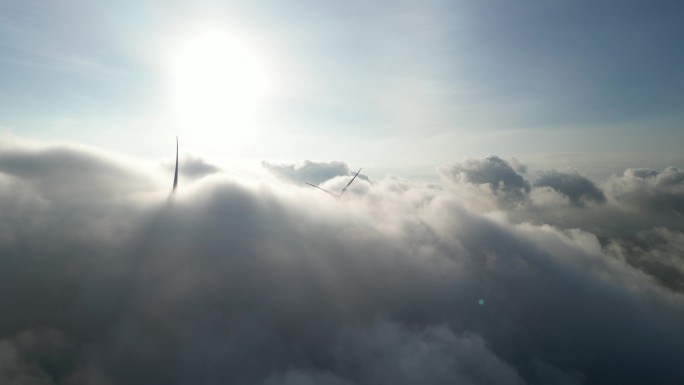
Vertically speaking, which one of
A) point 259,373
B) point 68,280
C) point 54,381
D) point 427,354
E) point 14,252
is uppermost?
point 14,252

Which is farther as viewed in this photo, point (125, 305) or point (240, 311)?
point (240, 311)

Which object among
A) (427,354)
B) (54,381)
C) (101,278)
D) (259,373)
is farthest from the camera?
(427,354)

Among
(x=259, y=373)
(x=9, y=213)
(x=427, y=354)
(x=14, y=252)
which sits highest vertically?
(x=9, y=213)

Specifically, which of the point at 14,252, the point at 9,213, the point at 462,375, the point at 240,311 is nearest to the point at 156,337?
the point at 240,311

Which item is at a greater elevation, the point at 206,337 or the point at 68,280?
the point at 68,280

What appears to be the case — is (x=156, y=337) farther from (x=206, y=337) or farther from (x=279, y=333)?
(x=279, y=333)

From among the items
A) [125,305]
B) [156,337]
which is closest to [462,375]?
[156,337]

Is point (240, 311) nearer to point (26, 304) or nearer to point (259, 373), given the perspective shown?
point (259, 373)

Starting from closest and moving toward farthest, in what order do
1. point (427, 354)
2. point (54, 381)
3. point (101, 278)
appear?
1. point (54, 381)
2. point (101, 278)
3. point (427, 354)

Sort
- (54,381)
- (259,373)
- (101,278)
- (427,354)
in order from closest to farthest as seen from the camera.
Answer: (54,381) → (259,373) → (101,278) → (427,354)
